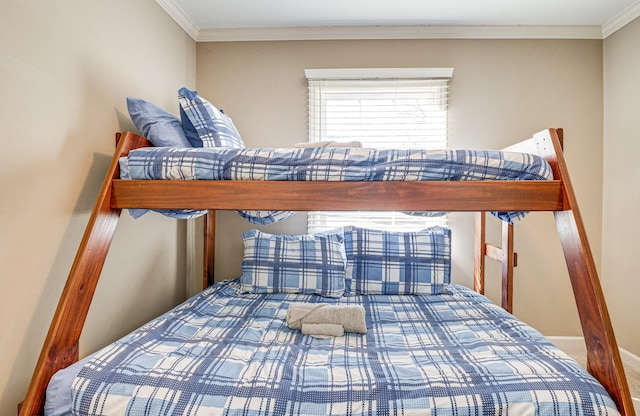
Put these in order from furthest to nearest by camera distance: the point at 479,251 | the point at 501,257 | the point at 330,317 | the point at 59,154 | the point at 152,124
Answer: the point at 479,251 < the point at 501,257 < the point at 152,124 < the point at 330,317 < the point at 59,154

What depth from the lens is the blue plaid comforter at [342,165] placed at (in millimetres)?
1303

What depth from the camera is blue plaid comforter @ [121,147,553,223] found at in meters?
1.30

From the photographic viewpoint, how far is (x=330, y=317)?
1520mm

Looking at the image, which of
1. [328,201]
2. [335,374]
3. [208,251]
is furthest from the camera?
[208,251]

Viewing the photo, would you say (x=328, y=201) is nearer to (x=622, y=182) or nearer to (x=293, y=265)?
(x=293, y=265)

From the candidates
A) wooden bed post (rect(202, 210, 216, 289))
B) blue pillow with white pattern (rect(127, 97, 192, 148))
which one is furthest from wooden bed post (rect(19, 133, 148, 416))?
wooden bed post (rect(202, 210, 216, 289))

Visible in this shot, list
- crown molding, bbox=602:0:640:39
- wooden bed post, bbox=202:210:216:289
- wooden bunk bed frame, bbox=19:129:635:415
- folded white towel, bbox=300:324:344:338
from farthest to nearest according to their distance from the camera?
wooden bed post, bbox=202:210:216:289 < crown molding, bbox=602:0:640:39 < folded white towel, bbox=300:324:344:338 < wooden bunk bed frame, bbox=19:129:635:415

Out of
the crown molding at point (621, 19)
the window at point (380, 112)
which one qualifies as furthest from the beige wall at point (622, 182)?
the window at point (380, 112)

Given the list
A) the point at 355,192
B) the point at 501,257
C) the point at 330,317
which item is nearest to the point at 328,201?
the point at 355,192

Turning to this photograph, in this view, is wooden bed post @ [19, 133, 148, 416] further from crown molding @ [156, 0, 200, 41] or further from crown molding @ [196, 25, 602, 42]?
crown molding @ [196, 25, 602, 42]

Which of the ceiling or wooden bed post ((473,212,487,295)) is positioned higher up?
the ceiling

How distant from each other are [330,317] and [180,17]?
2157 millimetres

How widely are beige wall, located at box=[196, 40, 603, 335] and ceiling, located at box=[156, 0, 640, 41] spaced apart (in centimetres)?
7

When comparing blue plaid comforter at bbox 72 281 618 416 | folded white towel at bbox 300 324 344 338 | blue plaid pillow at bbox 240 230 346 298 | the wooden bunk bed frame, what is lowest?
blue plaid comforter at bbox 72 281 618 416
